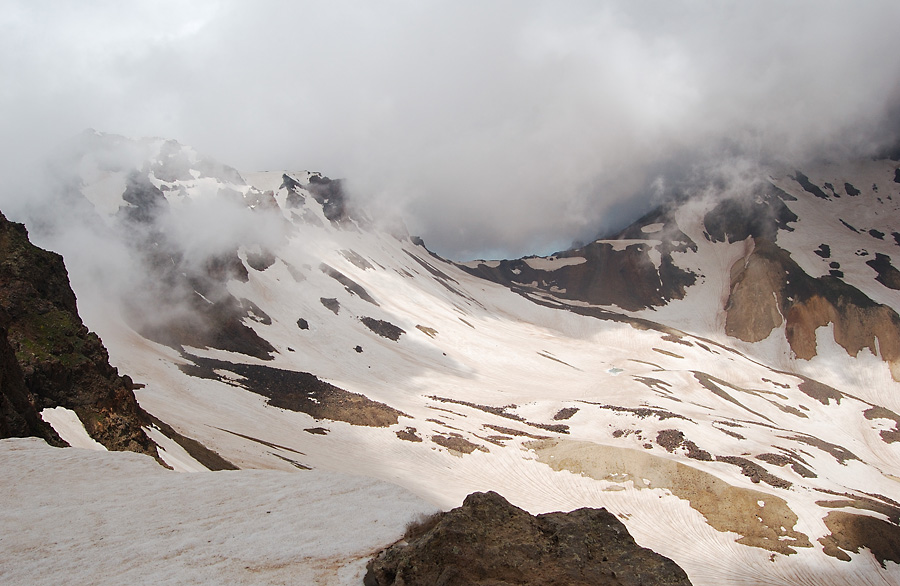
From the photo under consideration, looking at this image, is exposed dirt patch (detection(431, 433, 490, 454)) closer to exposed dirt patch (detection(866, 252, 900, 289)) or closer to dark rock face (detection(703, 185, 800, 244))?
exposed dirt patch (detection(866, 252, 900, 289))

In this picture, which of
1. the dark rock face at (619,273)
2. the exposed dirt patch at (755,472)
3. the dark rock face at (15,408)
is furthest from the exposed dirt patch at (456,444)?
the dark rock face at (619,273)

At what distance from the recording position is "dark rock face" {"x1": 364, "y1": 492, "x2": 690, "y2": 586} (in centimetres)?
667

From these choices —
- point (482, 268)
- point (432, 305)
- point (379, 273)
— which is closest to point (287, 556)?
point (432, 305)

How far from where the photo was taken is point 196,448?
915 inches

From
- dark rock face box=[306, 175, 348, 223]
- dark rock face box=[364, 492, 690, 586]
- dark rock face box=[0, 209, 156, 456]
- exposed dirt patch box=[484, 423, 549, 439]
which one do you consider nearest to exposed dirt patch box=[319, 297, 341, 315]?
exposed dirt patch box=[484, 423, 549, 439]

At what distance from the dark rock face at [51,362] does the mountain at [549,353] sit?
9.15 feet

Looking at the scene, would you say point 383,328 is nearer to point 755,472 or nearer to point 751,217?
point 755,472

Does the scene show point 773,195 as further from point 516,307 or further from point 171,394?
point 171,394

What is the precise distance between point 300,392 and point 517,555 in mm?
40732

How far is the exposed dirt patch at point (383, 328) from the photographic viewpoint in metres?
78.6

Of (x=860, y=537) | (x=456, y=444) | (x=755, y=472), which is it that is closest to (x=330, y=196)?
(x=456, y=444)

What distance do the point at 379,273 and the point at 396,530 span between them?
10131 cm

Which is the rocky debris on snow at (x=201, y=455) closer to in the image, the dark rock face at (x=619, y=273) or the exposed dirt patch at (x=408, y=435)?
the exposed dirt patch at (x=408, y=435)

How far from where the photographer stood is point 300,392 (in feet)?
148
